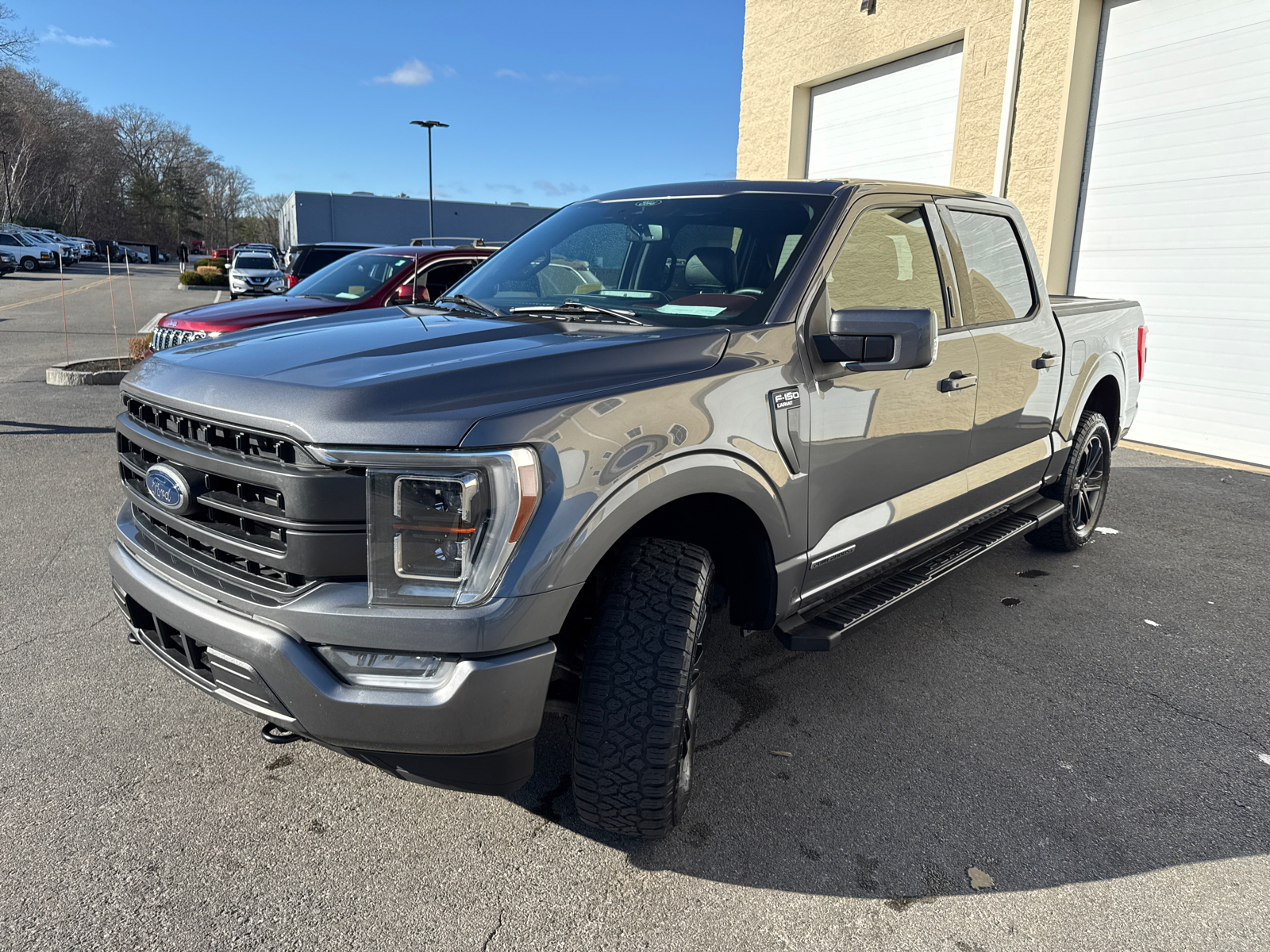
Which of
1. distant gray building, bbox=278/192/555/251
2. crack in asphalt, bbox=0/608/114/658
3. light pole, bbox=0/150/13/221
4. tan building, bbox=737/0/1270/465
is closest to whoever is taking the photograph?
crack in asphalt, bbox=0/608/114/658

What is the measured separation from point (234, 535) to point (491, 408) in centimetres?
75

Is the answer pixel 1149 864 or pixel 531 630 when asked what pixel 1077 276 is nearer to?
pixel 1149 864

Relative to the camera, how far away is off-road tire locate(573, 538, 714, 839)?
225 centimetres

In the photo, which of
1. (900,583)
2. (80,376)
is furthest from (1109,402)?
(80,376)

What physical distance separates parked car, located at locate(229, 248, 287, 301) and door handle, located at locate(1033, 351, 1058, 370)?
22.2 m

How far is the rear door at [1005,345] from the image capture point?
374 centimetres

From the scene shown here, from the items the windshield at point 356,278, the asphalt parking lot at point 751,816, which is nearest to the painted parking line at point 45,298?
the windshield at point 356,278

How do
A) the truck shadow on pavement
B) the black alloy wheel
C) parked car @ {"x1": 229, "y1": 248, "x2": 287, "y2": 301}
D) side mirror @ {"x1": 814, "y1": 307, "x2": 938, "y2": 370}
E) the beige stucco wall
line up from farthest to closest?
parked car @ {"x1": 229, "y1": 248, "x2": 287, "y2": 301}
the beige stucco wall
the black alloy wheel
side mirror @ {"x1": 814, "y1": 307, "x2": 938, "y2": 370}
the truck shadow on pavement

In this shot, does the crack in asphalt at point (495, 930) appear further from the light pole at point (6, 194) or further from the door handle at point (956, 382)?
the light pole at point (6, 194)

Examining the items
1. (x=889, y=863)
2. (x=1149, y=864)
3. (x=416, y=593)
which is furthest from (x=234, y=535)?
(x=1149, y=864)

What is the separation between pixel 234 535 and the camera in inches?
87.4

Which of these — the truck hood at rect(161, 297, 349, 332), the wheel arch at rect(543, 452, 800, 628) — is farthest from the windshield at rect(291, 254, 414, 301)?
the wheel arch at rect(543, 452, 800, 628)

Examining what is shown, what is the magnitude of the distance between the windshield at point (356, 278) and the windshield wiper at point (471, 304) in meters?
4.79

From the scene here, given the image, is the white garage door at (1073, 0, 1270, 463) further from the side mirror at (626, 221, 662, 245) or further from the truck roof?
the side mirror at (626, 221, 662, 245)
